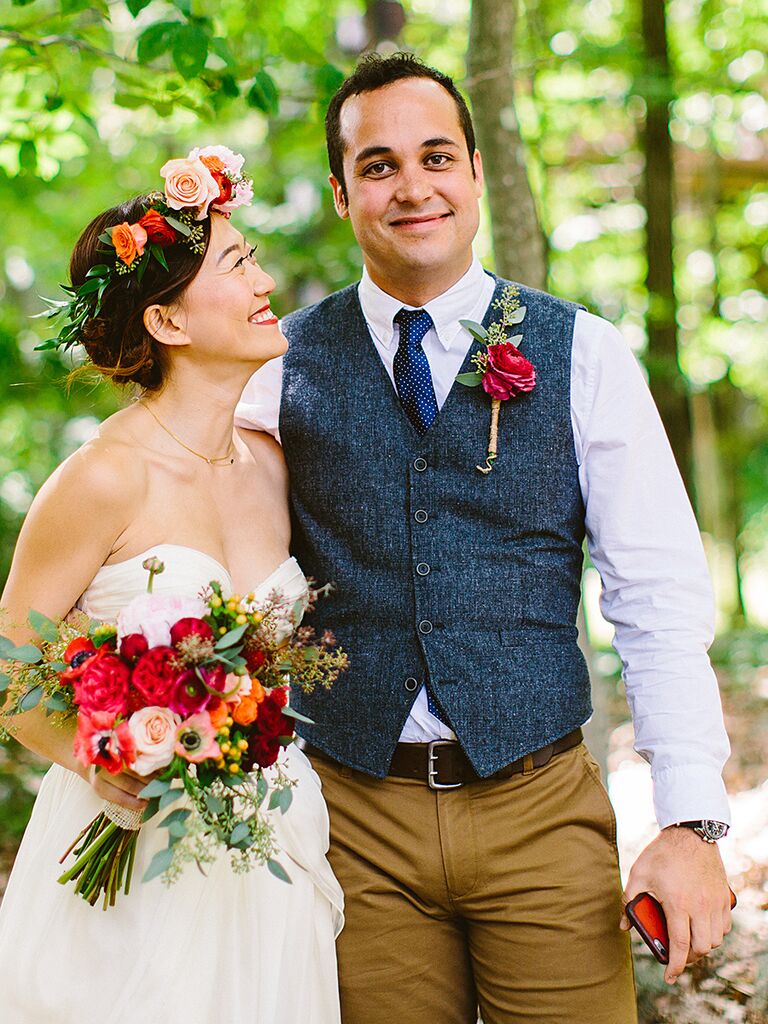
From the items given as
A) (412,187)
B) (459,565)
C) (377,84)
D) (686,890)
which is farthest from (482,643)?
(377,84)

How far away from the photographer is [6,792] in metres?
4.84

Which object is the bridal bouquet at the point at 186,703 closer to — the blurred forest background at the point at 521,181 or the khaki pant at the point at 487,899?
the khaki pant at the point at 487,899

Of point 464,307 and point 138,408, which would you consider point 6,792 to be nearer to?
point 138,408

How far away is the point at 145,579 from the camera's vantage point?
215cm

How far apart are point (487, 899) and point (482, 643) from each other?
518 mm

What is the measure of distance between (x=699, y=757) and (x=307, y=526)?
941 mm

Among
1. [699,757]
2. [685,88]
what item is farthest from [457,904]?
[685,88]

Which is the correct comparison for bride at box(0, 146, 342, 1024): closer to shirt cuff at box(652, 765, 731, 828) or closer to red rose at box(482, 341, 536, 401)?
red rose at box(482, 341, 536, 401)

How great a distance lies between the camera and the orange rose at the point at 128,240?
225cm

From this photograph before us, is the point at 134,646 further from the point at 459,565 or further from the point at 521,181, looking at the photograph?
the point at 521,181

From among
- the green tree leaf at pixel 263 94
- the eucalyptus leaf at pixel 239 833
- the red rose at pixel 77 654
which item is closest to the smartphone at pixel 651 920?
the eucalyptus leaf at pixel 239 833

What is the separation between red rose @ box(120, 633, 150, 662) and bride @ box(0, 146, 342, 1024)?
0.32 meters

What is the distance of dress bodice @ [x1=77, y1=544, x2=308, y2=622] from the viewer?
214 cm

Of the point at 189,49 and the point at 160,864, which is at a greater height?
the point at 189,49
